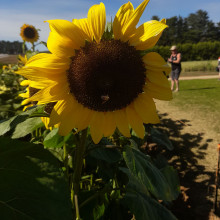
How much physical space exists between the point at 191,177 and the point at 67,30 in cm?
267

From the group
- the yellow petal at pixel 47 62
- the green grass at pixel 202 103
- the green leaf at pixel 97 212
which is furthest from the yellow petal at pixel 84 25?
the green grass at pixel 202 103

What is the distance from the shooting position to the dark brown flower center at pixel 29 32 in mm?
4511

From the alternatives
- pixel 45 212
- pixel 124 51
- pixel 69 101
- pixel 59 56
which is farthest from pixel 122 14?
pixel 45 212

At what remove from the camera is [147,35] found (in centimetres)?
84

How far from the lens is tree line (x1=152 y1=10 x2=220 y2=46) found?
5462cm

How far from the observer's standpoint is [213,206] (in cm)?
233

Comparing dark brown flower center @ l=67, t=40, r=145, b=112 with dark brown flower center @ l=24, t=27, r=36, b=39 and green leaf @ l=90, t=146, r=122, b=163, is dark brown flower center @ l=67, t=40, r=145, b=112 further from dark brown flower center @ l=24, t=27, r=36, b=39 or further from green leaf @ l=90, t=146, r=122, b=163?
dark brown flower center @ l=24, t=27, r=36, b=39

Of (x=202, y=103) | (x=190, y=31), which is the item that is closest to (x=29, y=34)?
(x=202, y=103)

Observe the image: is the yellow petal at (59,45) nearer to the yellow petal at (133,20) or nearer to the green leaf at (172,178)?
the yellow petal at (133,20)

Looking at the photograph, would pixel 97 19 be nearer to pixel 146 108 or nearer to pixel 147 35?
pixel 147 35

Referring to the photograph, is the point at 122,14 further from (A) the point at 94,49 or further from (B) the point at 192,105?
(B) the point at 192,105

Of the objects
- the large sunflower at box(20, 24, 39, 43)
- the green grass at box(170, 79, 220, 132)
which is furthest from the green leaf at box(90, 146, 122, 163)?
the green grass at box(170, 79, 220, 132)

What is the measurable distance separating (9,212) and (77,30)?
0.58m

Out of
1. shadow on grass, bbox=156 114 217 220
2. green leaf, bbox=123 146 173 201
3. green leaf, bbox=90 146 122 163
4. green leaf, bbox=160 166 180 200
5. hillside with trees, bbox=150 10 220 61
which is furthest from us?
hillside with trees, bbox=150 10 220 61
